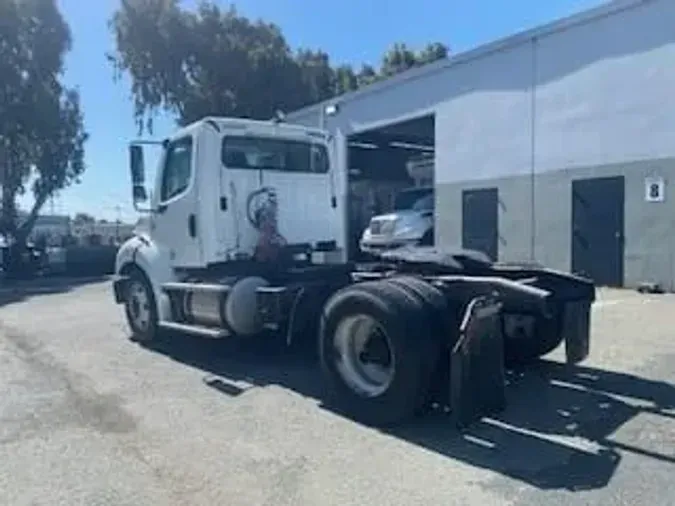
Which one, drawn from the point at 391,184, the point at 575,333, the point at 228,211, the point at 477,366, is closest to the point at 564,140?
the point at 228,211

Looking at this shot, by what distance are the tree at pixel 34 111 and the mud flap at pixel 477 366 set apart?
27.6 m

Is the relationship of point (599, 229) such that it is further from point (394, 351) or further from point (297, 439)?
point (297, 439)

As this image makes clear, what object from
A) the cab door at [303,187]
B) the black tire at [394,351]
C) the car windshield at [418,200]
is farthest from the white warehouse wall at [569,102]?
the black tire at [394,351]

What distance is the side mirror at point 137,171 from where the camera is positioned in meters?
9.84

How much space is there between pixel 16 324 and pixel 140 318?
4.32 metres

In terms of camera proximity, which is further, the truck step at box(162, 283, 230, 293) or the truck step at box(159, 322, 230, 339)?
the truck step at box(159, 322, 230, 339)

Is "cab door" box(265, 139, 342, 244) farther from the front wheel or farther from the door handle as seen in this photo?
the front wheel

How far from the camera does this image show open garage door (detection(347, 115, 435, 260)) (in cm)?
2120

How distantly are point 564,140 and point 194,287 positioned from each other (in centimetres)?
1087

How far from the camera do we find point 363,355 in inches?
265

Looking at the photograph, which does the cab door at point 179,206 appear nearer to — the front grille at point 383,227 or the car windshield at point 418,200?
the front grille at point 383,227

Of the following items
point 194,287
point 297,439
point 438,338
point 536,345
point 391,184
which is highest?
point 391,184

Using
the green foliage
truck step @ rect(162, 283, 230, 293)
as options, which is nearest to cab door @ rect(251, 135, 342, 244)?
truck step @ rect(162, 283, 230, 293)

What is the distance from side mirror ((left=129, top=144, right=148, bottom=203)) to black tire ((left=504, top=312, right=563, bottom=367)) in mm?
5212
